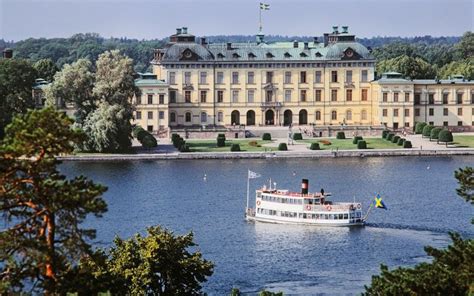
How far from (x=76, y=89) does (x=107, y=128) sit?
4117mm

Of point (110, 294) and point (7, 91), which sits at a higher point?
point (7, 91)

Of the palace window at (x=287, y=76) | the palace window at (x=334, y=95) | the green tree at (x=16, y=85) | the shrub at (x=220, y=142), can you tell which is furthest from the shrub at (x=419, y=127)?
the green tree at (x=16, y=85)

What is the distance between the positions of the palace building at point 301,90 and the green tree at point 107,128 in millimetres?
15258

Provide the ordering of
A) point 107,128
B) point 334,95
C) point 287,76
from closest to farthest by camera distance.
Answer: point 107,128 < point 287,76 < point 334,95

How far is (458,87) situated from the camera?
101125mm

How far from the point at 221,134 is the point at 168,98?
6.39 metres

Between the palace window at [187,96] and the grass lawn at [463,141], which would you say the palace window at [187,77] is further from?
the grass lawn at [463,141]

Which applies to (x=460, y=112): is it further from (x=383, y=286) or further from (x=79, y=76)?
(x=383, y=286)

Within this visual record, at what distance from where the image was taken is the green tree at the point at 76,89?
83.8m

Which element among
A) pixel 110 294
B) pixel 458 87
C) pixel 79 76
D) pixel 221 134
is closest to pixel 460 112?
pixel 458 87

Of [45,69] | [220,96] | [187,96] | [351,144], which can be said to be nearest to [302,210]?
[351,144]

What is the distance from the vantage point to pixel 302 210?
57344mm

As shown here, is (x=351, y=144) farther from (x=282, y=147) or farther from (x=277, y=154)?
(x=277, y=154)

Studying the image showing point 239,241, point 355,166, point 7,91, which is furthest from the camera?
point 7,91
